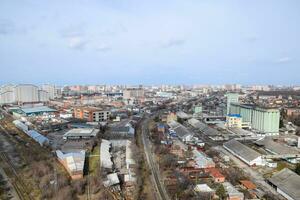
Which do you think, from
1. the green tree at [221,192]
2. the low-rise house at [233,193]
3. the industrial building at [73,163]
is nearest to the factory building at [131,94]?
the industrial building at [73,163]

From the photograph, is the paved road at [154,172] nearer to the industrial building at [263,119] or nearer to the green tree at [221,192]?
the green tree at [221,192]

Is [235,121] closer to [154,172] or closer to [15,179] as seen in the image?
[154,172]

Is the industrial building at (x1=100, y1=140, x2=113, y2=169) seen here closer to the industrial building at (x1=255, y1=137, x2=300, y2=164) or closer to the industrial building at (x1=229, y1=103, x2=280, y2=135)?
the industrial building at (x1=255, y1=137, x2=300, y2=164)

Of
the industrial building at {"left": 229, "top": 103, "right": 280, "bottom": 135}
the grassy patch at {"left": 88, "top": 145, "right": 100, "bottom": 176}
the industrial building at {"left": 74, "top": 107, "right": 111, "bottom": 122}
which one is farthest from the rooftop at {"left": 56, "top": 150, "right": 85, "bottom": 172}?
the industrial building at {"left": 229, "top": 103, "right": 280, "bottom": 135}

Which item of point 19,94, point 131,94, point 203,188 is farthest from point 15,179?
point 131,94

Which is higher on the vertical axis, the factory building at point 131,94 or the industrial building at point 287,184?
the factory building at point 131,94
